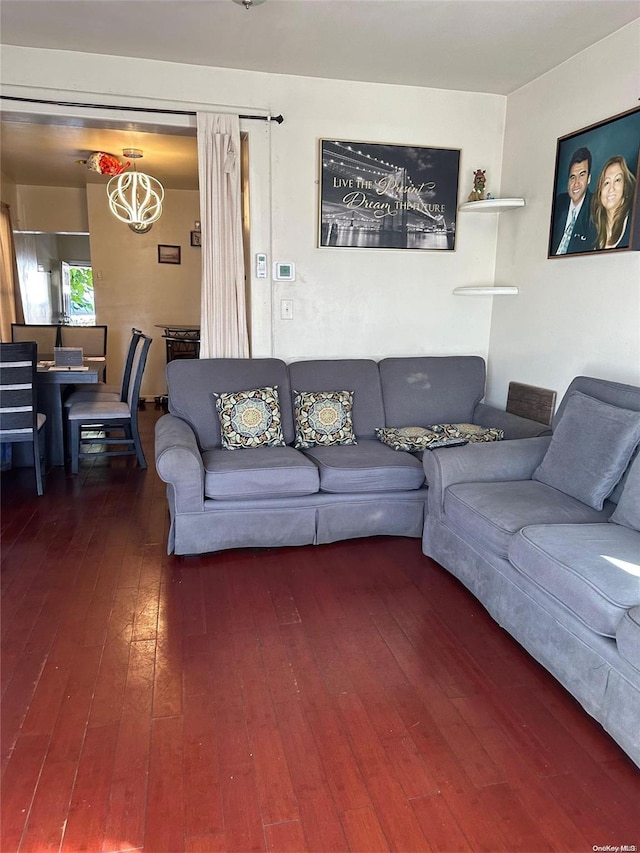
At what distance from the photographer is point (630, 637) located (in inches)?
62.6

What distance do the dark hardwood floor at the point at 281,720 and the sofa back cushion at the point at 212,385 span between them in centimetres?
81

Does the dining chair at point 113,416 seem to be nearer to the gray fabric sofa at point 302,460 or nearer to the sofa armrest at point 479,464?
the gray fabric sofa at point 302,460

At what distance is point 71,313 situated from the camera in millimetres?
9141

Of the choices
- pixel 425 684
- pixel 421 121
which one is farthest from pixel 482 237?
pixel 425 684

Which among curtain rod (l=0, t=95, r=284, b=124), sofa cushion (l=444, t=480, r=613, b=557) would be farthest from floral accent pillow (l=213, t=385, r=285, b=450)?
curtain rod (l=0, t=95, r=284, b=124)

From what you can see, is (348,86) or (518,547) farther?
(348,86)

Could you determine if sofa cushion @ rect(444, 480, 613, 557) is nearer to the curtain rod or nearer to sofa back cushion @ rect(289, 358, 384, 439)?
sofa back cushion @ rect(289, 358, 384, 439)

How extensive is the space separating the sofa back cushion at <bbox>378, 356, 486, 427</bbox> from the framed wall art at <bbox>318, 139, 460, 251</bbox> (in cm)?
79

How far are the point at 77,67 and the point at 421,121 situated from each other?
80.4 inches

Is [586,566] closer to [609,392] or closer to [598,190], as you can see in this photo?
[609,392]

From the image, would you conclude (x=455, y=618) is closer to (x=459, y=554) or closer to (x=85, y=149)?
(x=459, y=554)

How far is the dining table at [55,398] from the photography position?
3945 millimetres

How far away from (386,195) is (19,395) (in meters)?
2.59

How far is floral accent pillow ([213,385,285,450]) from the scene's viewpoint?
317 cm
